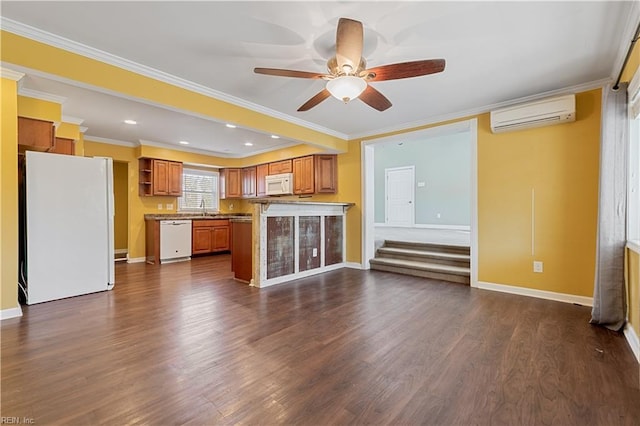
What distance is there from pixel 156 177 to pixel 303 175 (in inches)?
124

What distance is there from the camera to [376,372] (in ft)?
6.25

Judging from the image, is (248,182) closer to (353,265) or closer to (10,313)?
(353,265)

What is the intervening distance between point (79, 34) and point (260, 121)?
78.4 inches

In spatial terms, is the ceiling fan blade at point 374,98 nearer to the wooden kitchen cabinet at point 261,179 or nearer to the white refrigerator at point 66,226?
the white refrigerator at point 66,226

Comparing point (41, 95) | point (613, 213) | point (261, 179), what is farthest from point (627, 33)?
point (261, 179)

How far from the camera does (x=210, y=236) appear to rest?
6.78 m

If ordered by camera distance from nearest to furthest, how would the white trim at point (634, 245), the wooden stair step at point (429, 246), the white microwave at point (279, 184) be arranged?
the white trim at point (634, 245), the wooden stair step at point (429, 246), the white microwave at point (279, 184)

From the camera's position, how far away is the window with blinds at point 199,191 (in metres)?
7.15

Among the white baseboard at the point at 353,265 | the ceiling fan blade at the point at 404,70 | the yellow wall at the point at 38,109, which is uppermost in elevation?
the yellow wall at the point at 38,109

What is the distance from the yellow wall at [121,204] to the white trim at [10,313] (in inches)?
160

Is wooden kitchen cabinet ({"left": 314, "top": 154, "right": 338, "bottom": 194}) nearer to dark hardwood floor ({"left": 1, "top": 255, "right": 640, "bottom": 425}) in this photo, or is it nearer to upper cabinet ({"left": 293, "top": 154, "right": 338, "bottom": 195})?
upper cabinet ({"left": 293, "top": 154, "right": 338, "bottom": 195})

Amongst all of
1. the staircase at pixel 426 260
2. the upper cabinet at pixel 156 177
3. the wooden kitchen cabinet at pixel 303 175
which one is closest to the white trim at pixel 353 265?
the staircase at pixel 426 260

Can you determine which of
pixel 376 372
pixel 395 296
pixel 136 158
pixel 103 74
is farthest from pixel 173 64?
pixel 136 158

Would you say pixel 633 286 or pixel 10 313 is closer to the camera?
pixel 633 286
